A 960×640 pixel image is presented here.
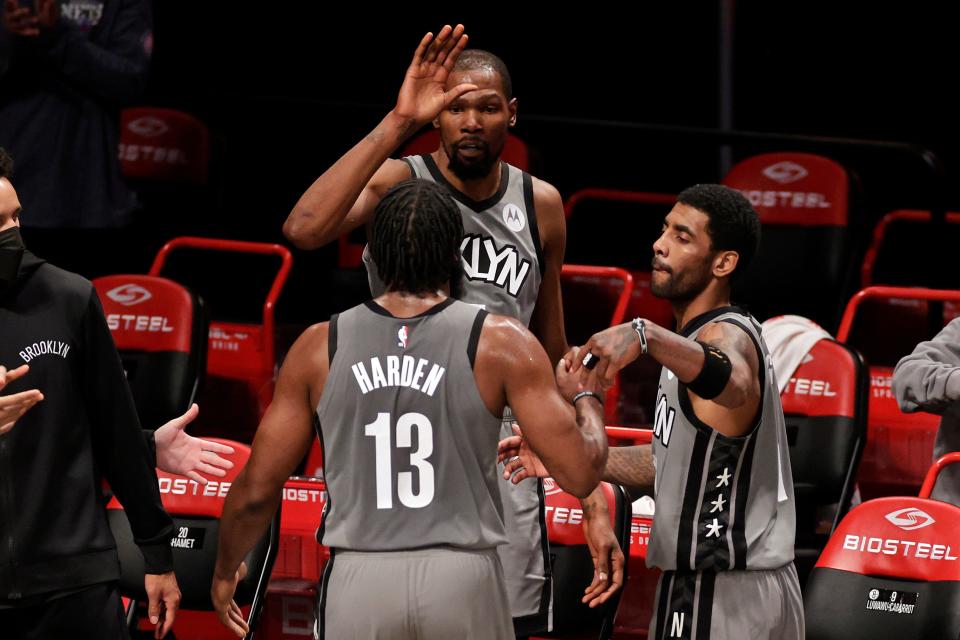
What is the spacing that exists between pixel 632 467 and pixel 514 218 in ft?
2.55

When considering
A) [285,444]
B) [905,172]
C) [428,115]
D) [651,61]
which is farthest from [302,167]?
[285,444]

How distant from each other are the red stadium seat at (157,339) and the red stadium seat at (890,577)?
8.96 ft

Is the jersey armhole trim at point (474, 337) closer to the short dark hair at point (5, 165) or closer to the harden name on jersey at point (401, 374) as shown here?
the harden name on jersey at point (401, 374)

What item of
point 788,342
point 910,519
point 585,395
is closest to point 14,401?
point 585,395

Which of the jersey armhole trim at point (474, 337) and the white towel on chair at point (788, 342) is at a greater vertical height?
the jersey armhole trim at point (474, 337)

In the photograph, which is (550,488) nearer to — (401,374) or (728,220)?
(728,220)

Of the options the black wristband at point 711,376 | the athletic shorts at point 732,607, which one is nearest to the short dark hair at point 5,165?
the black wristband at point 711,376

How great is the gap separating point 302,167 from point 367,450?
17.9 ft

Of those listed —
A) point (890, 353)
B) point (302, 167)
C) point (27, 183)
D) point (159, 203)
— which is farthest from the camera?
point (302, 167)

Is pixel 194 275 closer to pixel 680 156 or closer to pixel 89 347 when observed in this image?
pixel 680 156

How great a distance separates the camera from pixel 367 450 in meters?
3.46

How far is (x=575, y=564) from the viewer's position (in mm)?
4980

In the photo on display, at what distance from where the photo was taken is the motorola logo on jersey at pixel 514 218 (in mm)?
4445

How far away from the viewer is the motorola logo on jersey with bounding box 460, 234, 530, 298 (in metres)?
4.37
